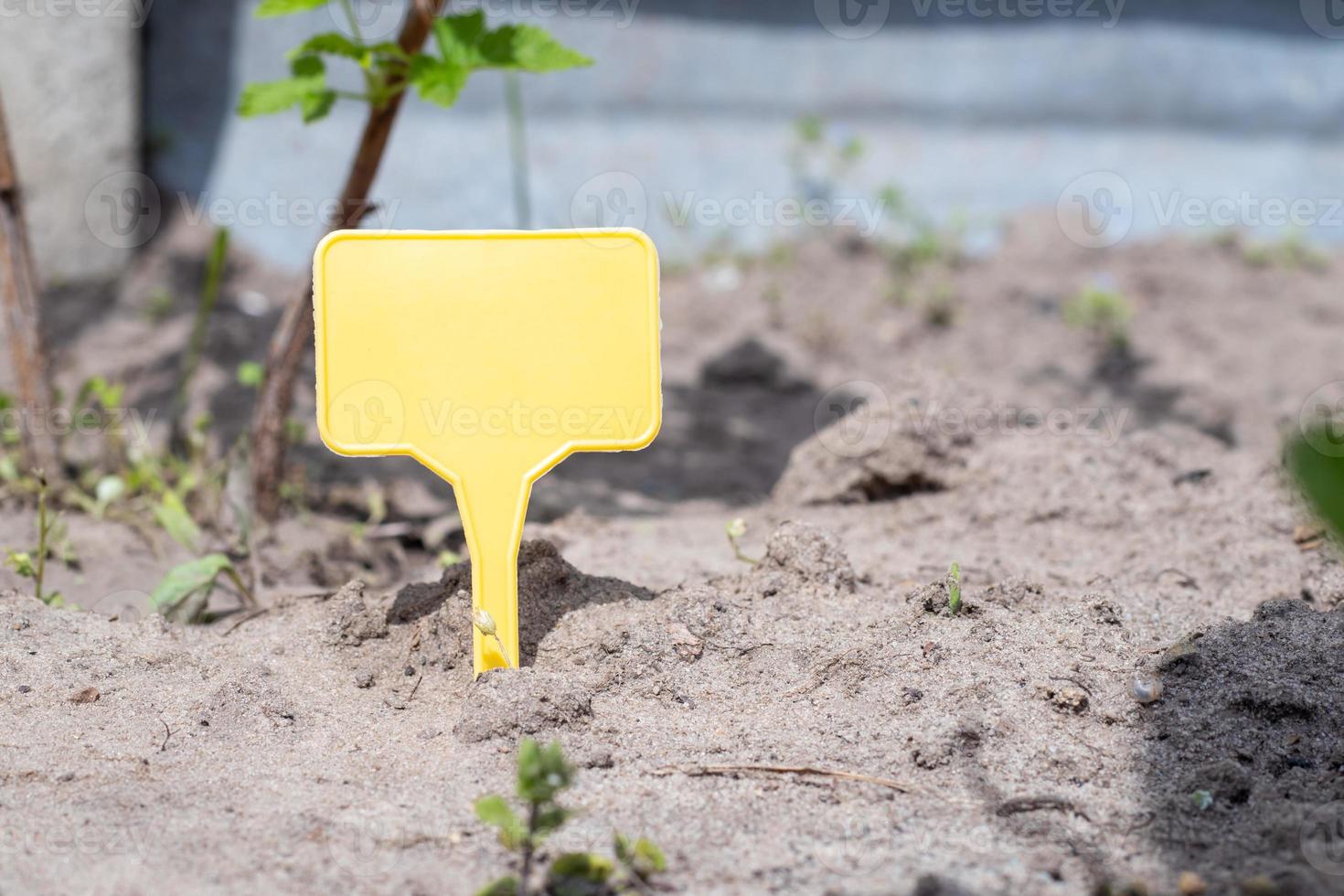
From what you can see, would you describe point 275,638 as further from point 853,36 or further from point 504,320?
point 853,36

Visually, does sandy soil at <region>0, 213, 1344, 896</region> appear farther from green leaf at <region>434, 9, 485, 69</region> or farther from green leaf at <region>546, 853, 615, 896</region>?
green leaf at <region>434, 9, 485, 69</region>

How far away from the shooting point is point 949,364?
3434 millimetres

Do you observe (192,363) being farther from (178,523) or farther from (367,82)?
(367,82)

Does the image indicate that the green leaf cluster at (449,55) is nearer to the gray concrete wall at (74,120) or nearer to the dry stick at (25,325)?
the dry stick at (25,325)

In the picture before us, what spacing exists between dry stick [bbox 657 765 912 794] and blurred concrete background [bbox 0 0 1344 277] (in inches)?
109

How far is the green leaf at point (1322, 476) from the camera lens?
0.81 m

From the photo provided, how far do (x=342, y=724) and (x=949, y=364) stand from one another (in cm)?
237

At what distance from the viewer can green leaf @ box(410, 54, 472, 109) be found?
5.91 ft

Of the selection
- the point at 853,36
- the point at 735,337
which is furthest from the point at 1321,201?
the point at 735,337

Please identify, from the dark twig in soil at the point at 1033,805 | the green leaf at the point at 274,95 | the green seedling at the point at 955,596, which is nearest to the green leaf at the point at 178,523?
the green leaf at the point at 274,95

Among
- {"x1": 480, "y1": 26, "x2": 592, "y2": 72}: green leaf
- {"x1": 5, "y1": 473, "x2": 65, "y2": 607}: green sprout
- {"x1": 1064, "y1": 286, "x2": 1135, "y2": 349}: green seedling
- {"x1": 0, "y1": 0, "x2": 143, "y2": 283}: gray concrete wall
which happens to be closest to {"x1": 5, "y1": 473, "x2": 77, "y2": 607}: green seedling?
{"x1": 5, "y1": 473, "x2": 65, "y2": 607}: green sprout

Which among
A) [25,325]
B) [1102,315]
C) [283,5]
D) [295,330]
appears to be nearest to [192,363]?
[25,325]

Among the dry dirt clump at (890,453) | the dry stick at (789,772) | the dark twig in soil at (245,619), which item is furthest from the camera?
the dry dirt clump at (890,453)

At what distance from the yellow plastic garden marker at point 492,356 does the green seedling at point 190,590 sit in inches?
20.3
